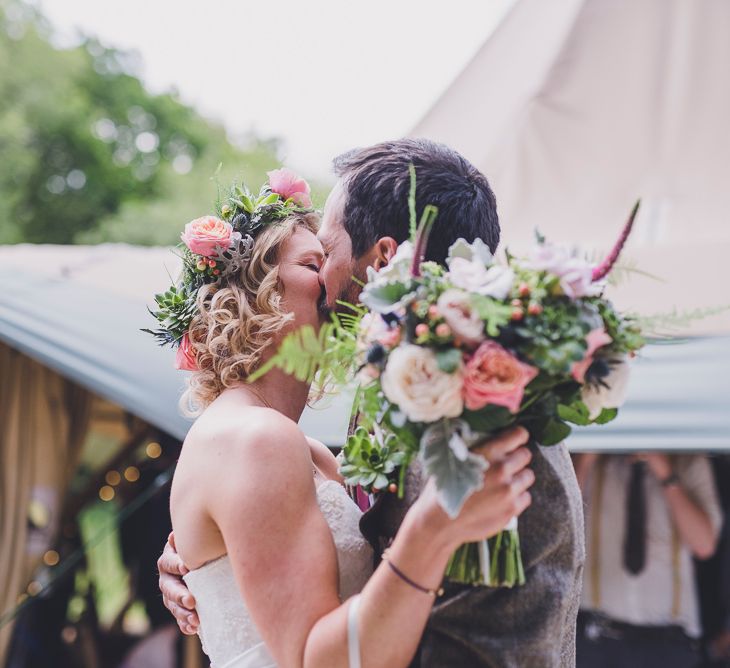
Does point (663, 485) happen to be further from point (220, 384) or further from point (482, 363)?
point (482, 363)

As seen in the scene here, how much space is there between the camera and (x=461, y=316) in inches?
55.7

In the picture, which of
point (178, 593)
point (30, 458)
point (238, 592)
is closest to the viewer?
point (238, 592)

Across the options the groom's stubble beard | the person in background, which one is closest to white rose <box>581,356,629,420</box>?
the groom's stubble beard

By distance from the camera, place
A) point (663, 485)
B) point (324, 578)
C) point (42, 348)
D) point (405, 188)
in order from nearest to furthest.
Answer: point (324, 578) → point (405, 188) → point (663, 485) → point (42, 348)

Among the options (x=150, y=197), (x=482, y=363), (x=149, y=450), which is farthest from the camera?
(x=150, y=197)

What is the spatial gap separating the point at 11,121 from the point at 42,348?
51.8 ft

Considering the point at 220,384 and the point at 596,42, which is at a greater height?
the point at 596,42

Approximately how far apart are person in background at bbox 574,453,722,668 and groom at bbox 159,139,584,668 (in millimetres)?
2240

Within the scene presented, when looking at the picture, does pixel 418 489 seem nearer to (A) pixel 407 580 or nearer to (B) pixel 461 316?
(A) pixel 407 580

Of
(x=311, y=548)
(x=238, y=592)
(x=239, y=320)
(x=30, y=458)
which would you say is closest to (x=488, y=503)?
(x=311, y=548)

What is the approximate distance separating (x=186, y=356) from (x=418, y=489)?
0.73 metres

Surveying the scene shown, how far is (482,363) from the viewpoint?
1408mm

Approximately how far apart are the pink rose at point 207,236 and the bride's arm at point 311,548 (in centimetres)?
54

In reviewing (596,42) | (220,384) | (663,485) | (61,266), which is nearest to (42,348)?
(61,266)
